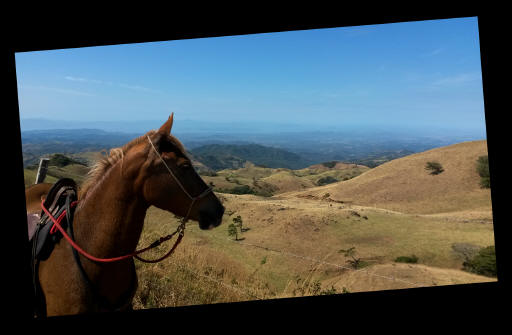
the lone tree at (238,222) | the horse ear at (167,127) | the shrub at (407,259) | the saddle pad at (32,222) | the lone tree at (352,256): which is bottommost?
the shrub at (407,259)

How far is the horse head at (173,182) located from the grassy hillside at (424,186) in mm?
19790

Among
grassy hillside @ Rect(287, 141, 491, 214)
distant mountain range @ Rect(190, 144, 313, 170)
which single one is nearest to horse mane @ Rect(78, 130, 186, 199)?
grassy hillside @ Rect(287, 141, 491, 214)

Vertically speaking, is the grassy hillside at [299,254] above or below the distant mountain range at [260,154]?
below

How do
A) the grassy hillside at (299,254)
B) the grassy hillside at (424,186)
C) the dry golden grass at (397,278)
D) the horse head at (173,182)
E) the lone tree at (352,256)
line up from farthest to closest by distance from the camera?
1. the grassy hillside at (424,186)
2. the lone tree at (352,256)
3. the dry golden grass at (397,278)
4. the grassy hillside at (299,254)
5. the horse head at (173,182)

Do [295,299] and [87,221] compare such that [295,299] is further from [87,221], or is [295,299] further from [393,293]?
[87,221]

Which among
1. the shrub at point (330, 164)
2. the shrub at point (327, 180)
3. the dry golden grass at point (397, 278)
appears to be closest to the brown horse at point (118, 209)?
the dry golden grass at point (397, 278)

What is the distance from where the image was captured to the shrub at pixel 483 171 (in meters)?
19.8

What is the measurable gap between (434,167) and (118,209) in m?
27.8

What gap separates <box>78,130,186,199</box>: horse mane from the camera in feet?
6.97

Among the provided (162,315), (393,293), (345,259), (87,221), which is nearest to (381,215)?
(345,259)

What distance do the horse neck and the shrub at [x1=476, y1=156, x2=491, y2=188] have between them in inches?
985

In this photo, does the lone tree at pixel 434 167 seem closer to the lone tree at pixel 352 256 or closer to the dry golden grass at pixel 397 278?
the dry golden grass at pixel 397 278

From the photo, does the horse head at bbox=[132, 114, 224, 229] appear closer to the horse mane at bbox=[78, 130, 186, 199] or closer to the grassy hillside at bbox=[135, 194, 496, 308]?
the horse mane at bbox=[78, 130, 186, 199]

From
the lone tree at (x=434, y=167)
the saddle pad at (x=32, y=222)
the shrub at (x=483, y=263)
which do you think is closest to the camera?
the saddle pad at (x=32, y=222)
